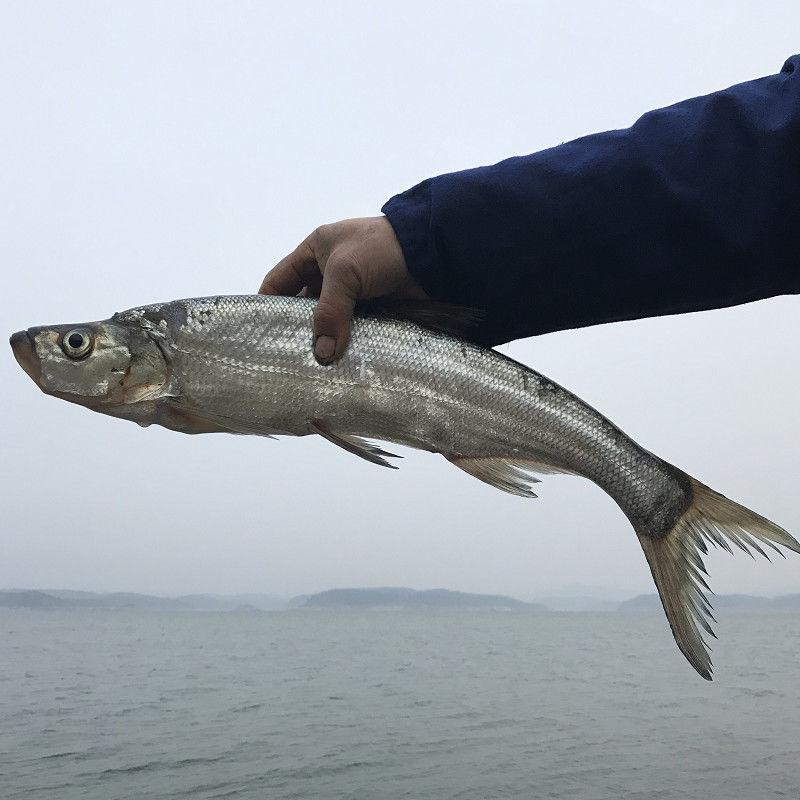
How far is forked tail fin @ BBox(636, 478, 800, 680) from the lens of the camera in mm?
3533

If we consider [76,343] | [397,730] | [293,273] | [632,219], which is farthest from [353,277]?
[397,730]

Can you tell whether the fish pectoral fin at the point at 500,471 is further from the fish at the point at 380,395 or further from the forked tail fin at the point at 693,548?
the forked tail fin at the point at 693,548

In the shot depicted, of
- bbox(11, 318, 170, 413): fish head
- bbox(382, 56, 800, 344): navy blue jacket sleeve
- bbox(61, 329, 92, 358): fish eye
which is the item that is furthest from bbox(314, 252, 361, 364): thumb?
bbox(61, 329, 92, 358): fish eye

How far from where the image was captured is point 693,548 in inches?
149

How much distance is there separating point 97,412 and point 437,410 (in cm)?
164

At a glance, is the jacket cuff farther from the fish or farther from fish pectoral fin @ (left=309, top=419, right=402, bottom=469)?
fish pectoral fin @ (left=309, top=419, right=402, bottom=469)

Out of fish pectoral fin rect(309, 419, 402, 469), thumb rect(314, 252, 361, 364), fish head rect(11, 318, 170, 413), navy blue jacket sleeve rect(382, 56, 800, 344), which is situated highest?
navy blue jacket sleeve rect(382, 56, 800, 344)

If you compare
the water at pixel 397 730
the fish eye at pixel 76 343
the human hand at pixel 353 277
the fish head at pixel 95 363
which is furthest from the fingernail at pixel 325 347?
the water at pixel 397 730

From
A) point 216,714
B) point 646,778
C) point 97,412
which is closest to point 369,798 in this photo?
point 646,778

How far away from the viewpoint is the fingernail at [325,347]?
3736 millimetres

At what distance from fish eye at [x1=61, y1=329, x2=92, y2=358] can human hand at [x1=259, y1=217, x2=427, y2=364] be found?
1.09 m

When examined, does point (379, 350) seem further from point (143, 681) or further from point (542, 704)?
point (143, 681)

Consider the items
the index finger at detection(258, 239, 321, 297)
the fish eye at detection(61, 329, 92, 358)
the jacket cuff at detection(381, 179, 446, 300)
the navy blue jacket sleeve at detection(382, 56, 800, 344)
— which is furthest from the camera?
the index finger at detection(258, 239, 321, 297)

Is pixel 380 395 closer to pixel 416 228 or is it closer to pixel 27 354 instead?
pixel 416 228
